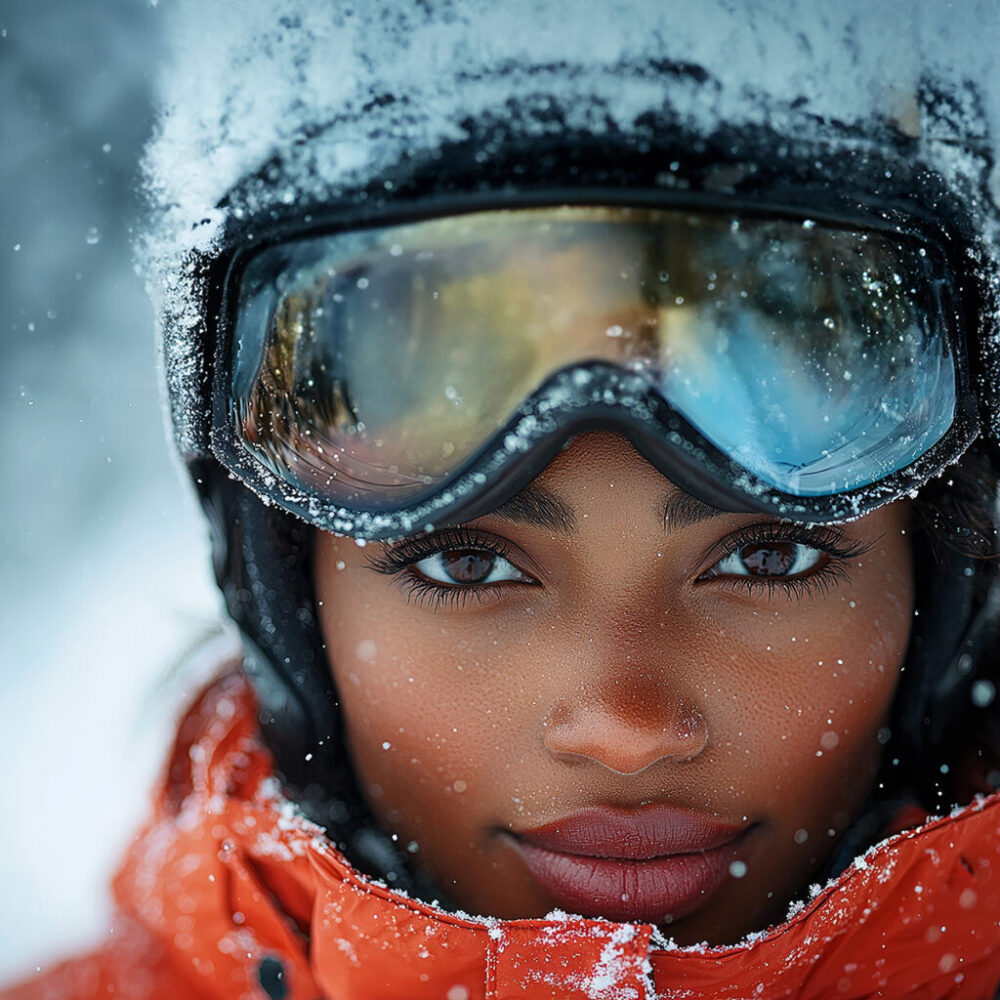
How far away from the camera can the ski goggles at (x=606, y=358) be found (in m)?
Answer: 1.15

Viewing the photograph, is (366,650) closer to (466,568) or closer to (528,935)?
(466,568)

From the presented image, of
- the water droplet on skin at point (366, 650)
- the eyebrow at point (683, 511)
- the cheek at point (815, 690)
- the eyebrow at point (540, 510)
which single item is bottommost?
the cheek at point (815, 690)

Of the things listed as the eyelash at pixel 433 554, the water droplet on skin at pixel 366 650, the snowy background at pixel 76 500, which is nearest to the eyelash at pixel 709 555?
the eyelash at pixel 433 554

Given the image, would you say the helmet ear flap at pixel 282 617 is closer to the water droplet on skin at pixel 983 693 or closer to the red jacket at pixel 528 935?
the red jacket at pixel 528 935

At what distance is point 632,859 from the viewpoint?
4.74 feet

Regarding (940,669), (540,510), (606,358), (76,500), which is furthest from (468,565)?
(76,500)

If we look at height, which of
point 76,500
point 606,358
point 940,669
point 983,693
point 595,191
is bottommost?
point 983,693

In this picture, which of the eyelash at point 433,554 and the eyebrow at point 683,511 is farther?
the eyelash at point 433,554

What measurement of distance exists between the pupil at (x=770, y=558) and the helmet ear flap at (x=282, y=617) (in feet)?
2.47

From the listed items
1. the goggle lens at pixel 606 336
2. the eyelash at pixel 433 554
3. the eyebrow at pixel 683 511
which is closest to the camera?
the goggle lens at pixel 606 336

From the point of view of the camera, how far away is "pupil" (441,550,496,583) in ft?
4.73

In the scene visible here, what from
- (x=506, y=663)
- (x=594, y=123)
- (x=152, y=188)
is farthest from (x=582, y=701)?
(x=152, y=188)

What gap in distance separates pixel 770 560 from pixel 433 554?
0.50 meters

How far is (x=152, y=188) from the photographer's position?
4.67 feet
